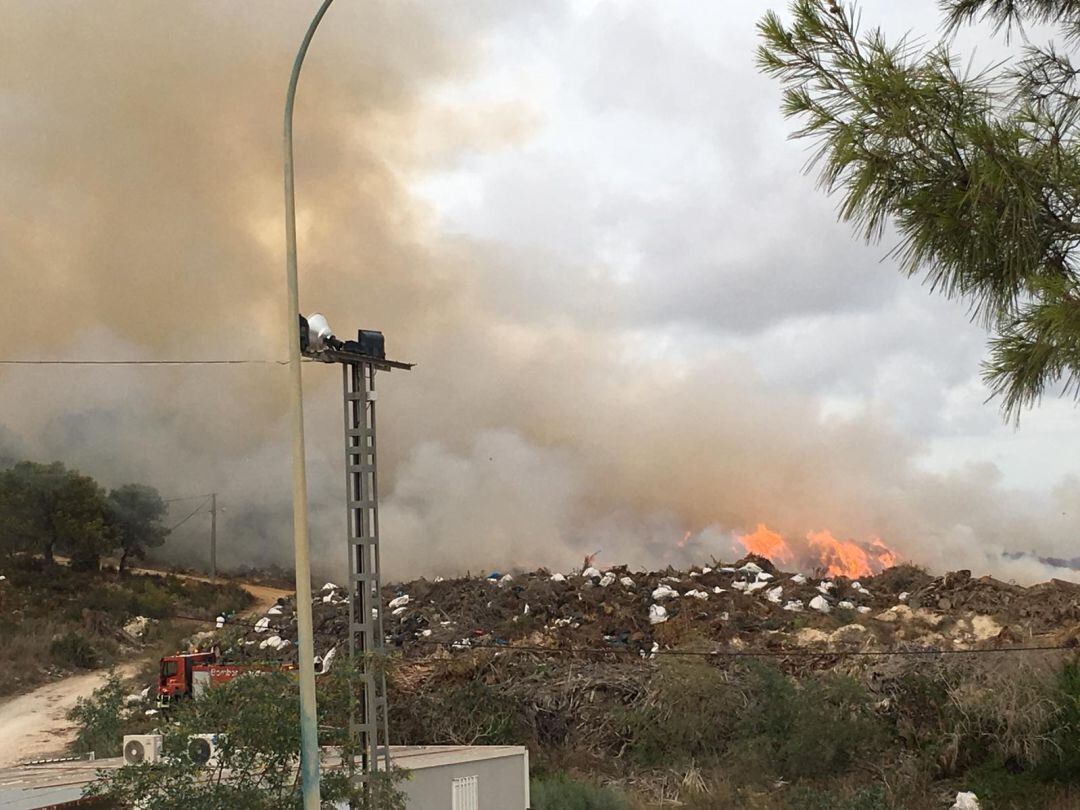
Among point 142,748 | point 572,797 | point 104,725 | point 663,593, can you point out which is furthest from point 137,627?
point 142,748

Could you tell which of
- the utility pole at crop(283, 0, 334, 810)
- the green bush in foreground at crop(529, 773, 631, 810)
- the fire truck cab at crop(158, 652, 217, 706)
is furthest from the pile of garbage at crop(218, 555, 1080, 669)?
the utility pole at crop(283, 0, 334, 810)

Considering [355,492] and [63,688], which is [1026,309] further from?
[63,688]

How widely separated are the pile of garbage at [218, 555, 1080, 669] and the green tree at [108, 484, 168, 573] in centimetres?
1229

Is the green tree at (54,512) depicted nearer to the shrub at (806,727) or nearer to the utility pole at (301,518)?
the shrub at (806,727)

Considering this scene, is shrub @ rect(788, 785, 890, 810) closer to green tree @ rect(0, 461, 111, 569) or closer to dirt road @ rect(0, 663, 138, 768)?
dirt road @ rect(0, 663, 138, 768)

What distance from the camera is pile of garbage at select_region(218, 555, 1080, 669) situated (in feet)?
119

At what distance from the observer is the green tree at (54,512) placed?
179 ft

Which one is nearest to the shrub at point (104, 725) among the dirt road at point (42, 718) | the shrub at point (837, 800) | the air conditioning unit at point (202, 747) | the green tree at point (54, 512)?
the dirt road at point (42, 718)

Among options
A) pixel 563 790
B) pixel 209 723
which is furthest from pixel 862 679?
pixel 209 723

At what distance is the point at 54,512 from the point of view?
55.2 m

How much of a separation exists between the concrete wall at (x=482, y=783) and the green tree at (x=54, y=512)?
38.0 metres

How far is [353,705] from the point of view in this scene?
17.2 m

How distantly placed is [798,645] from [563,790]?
39.3 feet

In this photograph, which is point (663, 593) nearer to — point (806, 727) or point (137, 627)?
point (806, 727)
